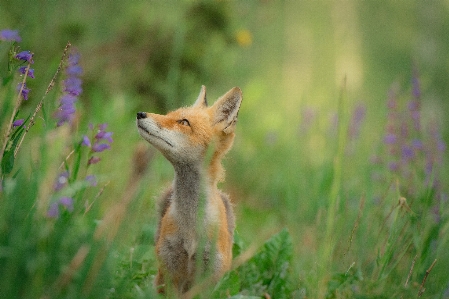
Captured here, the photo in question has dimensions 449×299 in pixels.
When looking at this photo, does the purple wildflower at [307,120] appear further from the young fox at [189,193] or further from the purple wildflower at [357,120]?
the young fox at [189,193]

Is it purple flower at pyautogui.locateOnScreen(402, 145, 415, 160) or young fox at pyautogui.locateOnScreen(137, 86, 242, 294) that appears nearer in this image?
young fox at pyautogui.locateOnScreen(137, 86, 242, 294)

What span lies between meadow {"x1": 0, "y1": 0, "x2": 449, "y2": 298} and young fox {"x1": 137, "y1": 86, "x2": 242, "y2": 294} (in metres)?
0.14

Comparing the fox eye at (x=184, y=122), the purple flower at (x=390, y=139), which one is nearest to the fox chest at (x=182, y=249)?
the fox eye at (x=184, y=122)

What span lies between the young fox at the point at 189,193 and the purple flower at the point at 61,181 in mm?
501

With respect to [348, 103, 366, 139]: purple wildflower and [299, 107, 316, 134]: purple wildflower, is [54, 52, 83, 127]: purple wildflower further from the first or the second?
[299, 107, 316, 134]: purple wildflower

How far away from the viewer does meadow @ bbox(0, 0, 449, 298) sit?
7.63 ft

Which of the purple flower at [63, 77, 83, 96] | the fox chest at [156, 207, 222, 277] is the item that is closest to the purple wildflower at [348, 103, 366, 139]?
the fox chest at [156, 207, 222, 277]

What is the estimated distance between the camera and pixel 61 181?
116 inches

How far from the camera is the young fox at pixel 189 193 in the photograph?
339cm

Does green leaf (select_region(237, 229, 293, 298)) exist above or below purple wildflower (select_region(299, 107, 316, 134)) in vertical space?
below

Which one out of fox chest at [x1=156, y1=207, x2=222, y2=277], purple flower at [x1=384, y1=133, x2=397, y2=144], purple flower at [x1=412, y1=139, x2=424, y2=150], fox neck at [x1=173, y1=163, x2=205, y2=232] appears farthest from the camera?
purple flower at [x1=384, y1=133, x2=397, y2=144]

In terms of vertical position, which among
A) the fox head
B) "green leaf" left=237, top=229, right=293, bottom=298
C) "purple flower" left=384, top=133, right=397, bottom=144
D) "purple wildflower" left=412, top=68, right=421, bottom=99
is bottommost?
"green leaf" left=237, top=229, right=293, bottom=298

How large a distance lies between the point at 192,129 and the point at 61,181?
3.14 ft

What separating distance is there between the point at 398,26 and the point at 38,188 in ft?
34.7
